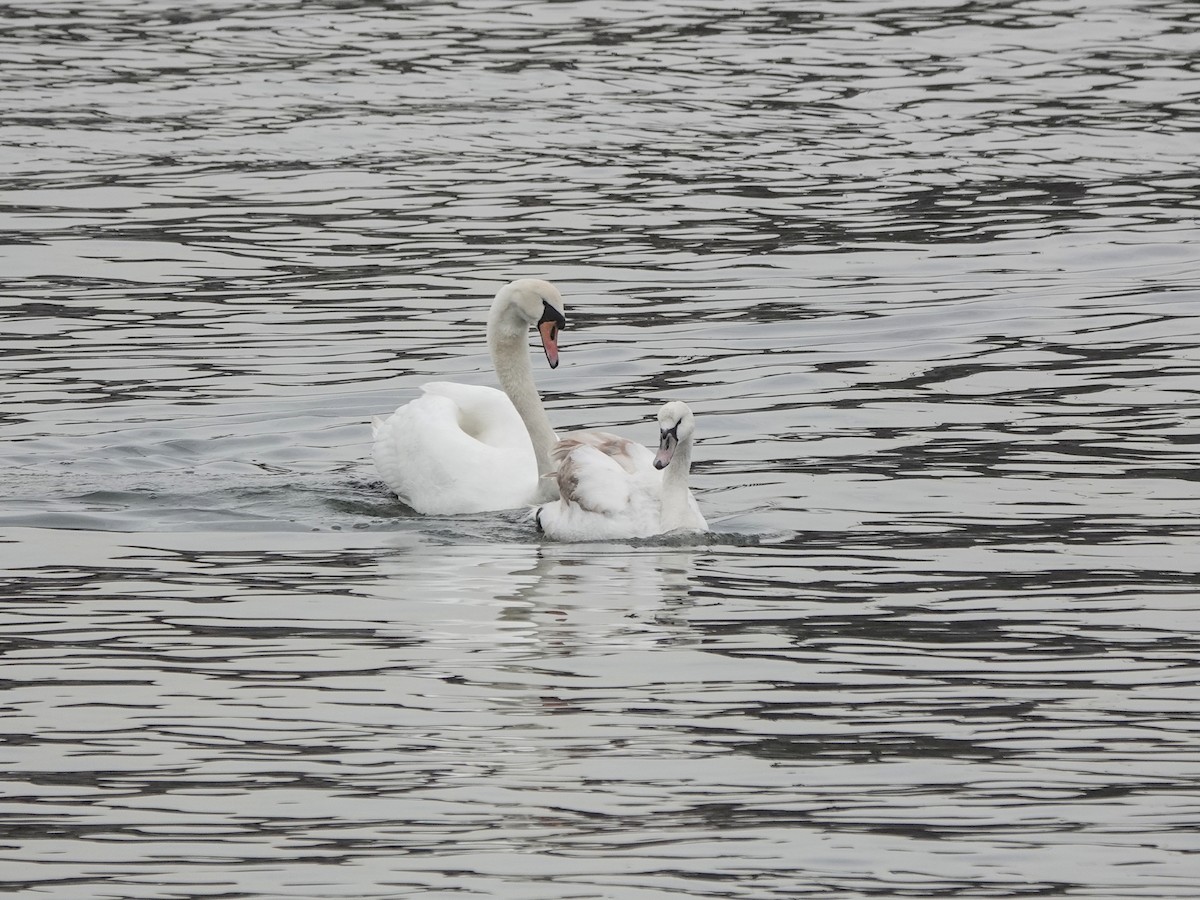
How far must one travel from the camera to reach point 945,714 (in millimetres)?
8352

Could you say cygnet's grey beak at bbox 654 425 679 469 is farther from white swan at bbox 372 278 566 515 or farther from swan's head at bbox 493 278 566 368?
swan's head at bbox 493 278 566 368

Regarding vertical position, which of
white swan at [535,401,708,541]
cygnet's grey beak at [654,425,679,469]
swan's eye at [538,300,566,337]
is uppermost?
swan's eye at [538,300,566,337]

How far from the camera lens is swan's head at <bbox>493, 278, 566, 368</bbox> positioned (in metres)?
13.0

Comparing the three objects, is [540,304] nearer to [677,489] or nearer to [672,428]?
[672,428]

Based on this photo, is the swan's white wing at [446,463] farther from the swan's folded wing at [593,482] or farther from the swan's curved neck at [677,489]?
the swan's curved neck at [677,489]

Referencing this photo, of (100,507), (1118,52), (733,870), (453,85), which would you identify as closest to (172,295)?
(100,507)

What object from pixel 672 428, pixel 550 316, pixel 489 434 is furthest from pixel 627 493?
pixel 489 434

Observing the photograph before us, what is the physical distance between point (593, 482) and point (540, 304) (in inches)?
58.4

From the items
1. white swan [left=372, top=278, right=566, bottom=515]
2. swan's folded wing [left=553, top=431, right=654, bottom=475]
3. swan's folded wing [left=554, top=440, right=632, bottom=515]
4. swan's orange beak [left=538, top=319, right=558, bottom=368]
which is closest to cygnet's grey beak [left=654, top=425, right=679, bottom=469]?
swan's folded wing [left=554, top=440, right=632, bottom=515]

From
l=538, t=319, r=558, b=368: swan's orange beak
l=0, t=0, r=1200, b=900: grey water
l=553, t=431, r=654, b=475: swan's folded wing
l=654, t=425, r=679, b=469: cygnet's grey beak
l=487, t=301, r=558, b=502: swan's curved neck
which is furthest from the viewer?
l=487, t=301, r=558, b=502: swan's curved neck

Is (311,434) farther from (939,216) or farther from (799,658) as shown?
(939,216)

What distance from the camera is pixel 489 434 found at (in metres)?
13.7

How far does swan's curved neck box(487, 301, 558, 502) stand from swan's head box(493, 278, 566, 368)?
0.12 meters

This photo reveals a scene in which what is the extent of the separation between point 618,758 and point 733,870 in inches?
43.2
